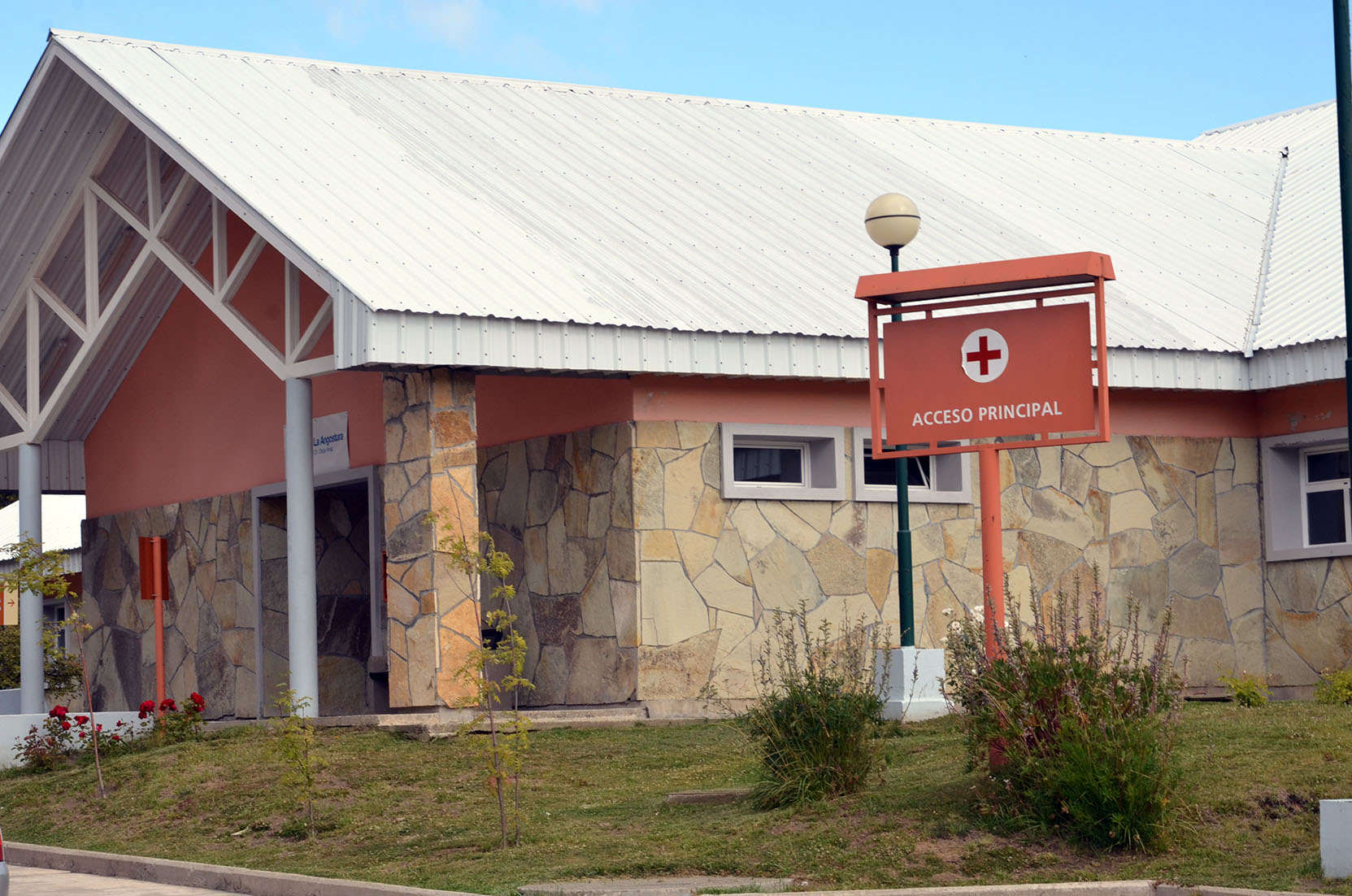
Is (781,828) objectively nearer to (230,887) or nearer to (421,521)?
(230,887)

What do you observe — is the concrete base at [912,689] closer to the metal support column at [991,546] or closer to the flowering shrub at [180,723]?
the metal support column at [991,546]

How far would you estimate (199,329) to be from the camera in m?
22.1

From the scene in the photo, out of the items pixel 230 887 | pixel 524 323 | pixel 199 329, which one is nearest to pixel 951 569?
pixel 524 323

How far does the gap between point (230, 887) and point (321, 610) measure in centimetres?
976

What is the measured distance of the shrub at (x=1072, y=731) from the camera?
30.9ft

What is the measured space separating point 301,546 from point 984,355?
700 cm

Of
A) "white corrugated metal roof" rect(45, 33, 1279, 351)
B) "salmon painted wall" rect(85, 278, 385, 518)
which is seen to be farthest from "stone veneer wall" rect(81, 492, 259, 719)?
"white corrugated metal roof" rect(45, 33, 1279, 351)

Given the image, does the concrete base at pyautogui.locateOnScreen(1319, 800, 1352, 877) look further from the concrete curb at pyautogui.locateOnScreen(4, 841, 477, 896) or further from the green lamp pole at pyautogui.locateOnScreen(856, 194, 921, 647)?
the green lamp pole at pyautogui.locateOnScreen(856, 194, 921, 647)

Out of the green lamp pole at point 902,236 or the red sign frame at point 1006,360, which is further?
the green lamp pole at point 902,236

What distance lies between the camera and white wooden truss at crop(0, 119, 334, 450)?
16359 mm

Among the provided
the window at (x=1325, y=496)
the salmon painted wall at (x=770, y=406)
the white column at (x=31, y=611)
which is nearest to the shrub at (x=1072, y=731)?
the salmon painted wall at (x=770, y=406)

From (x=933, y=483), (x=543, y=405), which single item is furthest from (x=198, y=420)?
(x=933, y=483)

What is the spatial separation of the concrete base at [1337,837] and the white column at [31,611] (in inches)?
576

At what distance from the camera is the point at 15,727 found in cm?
1722
